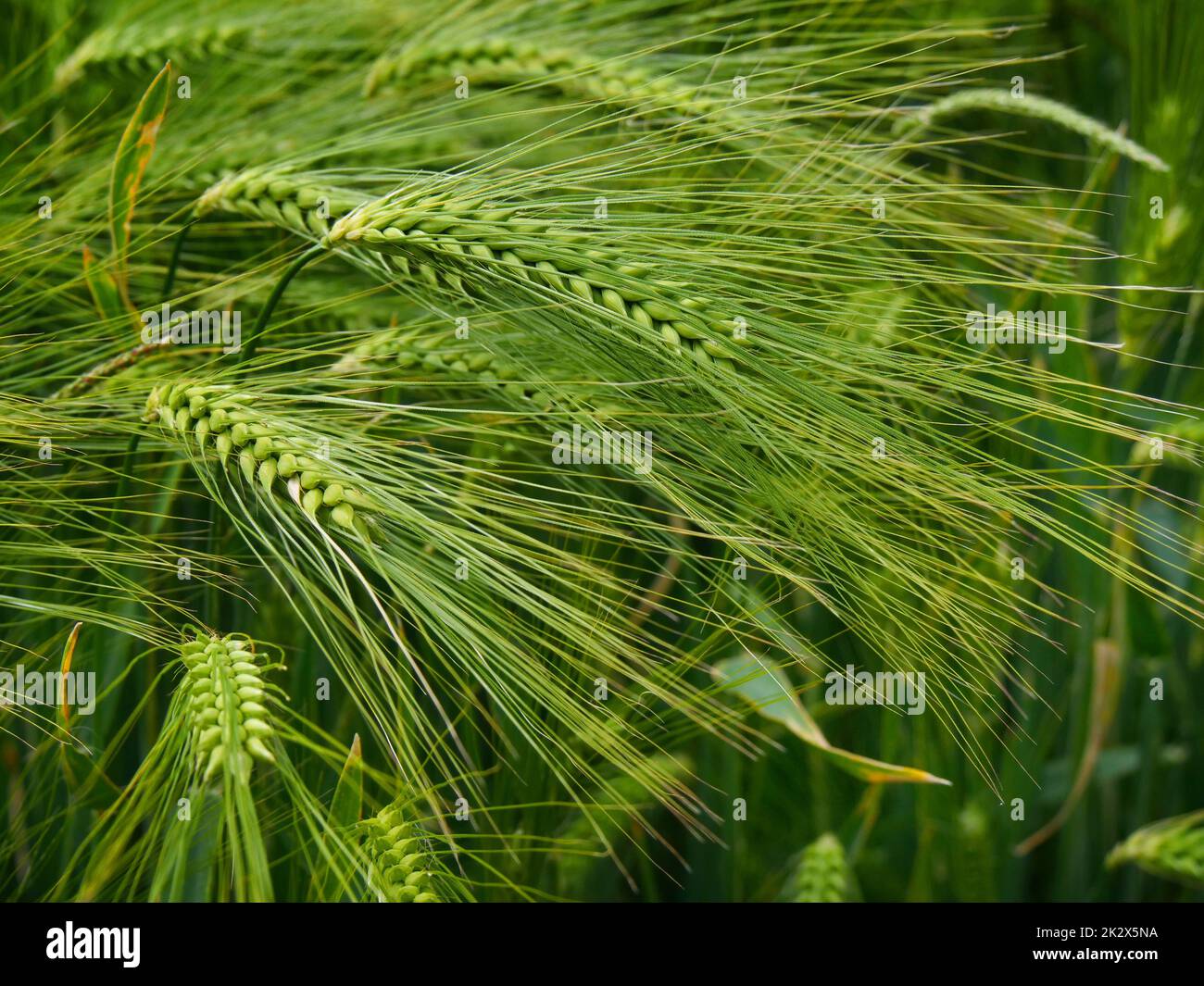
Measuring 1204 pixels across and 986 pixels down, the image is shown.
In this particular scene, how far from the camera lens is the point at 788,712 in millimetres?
728

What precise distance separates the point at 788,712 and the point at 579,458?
266 millimetres

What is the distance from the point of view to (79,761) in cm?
71

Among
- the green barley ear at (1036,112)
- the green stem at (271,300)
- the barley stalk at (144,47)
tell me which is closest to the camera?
the green stem at (271,300)

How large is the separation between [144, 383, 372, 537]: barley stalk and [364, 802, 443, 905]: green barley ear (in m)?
0.19

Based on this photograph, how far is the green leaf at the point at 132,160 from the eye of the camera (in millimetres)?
693

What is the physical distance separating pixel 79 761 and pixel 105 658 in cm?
8

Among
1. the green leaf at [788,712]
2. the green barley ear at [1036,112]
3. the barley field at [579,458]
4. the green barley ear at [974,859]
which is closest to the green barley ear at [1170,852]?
the barley field at [579,458]

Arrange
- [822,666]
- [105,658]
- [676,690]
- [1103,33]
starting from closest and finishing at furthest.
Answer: [105,658] < [676,690] < [822,666] < [1103,33]

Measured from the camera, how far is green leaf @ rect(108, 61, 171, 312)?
2.27ft

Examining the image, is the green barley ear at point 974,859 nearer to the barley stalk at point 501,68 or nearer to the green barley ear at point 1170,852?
the green barley ear at point 1170,852

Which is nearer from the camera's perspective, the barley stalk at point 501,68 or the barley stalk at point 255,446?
the barley stalk at point 255,446

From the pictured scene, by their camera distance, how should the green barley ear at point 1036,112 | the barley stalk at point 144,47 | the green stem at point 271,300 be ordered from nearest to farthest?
the green stem at point 271,300 < the green barley ear at point 1036,112 < the barley stalk at point 144,47
